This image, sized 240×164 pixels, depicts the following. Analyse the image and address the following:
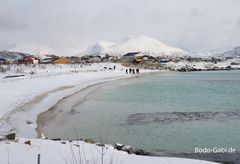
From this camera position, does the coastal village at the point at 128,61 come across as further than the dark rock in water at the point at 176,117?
Yes

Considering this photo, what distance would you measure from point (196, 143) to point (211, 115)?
311 inches

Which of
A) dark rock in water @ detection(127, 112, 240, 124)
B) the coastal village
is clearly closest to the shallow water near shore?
dark rock in water @ detection(127, 112, 240, 124)

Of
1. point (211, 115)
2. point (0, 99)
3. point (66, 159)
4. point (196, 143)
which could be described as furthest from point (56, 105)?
point (66, 159)

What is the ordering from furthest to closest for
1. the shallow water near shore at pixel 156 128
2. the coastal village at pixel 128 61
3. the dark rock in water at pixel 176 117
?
the coastal village at pixel 128 61, the dark rock in water at pixel 176 117, the shallow water near shore at pixel 156 128

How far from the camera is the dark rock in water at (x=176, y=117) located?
1850 cm

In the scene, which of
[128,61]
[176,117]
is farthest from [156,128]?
[128,61]

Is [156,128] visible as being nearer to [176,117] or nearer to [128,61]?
[176,117]

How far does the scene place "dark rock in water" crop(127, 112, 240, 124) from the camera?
18500 mm

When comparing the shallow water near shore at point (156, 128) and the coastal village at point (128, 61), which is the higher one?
the coastal village at point (128, 61)

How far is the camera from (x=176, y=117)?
64.4 feet

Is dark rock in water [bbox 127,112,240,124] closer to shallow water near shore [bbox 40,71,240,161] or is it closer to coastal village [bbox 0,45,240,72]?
shallow water near shore [bbox 40,71,240,161]

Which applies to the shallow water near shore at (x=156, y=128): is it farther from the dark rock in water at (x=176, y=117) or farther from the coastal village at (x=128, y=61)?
the coastal village at (x=128, y=61)

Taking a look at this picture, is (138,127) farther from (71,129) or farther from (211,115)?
(211,115)

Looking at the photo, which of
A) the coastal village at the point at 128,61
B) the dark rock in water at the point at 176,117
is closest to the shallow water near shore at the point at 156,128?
the dark rock in water at the point at 176,117
